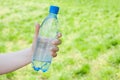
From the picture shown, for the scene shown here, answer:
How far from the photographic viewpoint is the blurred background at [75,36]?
5.04m

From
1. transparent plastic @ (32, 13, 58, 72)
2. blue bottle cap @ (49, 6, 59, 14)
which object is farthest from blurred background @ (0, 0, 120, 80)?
blue bottle cap @ (49, 6, 59, 14)

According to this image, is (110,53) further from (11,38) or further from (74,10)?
(74,10)

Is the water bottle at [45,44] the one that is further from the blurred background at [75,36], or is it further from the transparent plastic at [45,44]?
the blurred background at [75,36]

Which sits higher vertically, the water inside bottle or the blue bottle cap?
the blue bottle cap

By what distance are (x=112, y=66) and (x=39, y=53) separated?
2934 mm

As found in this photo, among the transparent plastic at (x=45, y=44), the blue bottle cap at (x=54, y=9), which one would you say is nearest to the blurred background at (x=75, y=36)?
the transparent plastic at (x=45, y=44)

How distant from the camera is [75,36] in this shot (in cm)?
695

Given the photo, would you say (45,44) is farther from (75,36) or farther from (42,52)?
(75,36)

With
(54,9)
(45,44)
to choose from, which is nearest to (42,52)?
(45,44)

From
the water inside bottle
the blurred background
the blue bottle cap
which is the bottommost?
the blurred background

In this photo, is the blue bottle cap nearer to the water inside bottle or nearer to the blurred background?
the water inside bottle

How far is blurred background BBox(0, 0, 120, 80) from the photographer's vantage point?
504 centimetres

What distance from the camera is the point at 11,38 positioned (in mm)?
6973

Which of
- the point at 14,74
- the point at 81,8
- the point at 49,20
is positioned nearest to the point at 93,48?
the point at 14,74
